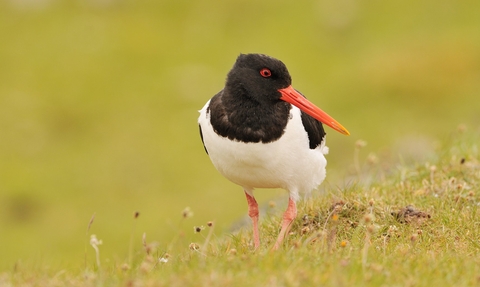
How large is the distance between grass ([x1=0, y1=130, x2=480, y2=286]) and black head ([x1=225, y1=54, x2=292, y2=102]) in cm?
124

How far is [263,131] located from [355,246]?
1.28 metres

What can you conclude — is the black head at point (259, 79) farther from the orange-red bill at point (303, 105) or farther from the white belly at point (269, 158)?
the white belly at point (269, 158)

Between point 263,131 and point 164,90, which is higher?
point 263,131

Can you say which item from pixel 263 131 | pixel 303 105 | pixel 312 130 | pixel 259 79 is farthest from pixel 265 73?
pixel 312 130

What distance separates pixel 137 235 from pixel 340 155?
5653 millimetres

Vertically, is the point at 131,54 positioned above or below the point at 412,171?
below

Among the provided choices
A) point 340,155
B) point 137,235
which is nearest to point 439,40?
point 340,155

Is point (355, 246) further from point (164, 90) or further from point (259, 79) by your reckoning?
point (164, 90)

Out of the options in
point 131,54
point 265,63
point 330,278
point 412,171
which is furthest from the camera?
point 131,54

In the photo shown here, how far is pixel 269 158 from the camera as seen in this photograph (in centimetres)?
670

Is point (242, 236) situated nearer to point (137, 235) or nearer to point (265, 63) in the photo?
point (265, 63)

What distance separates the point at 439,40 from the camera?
24.7 metres

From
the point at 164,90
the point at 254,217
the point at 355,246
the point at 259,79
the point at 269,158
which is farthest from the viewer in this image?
the point at 164,90

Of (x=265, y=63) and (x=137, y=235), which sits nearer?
(x=265, y=63)
